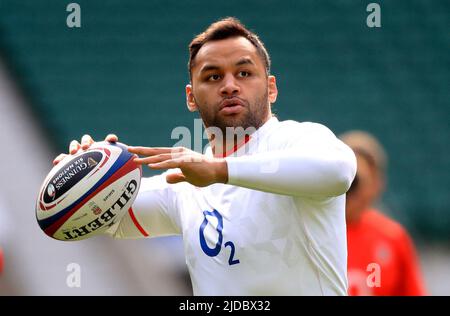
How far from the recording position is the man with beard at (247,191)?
288cm

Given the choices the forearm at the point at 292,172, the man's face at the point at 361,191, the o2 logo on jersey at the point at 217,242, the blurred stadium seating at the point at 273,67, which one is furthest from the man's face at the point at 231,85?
the blurred stadium seating at the point at 273,67

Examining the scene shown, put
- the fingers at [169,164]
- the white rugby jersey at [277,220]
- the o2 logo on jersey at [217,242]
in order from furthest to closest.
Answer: the o2 logo on jersey at [217,242] → the white rugby jersey at [277,220] → the fingers at [169,164]

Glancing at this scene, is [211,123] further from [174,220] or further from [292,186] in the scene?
[292,186]

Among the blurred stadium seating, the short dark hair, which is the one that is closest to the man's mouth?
the short dark hair

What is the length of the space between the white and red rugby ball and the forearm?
0.69 meters

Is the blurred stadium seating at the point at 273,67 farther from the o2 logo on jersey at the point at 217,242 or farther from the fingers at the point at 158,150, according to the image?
the fingers at the point at 158,150

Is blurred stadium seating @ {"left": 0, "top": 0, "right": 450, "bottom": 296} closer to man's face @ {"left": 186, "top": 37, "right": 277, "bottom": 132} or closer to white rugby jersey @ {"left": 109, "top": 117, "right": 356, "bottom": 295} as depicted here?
man's face @ {"left": 186, "top": 37, "right": 277, "bottom": 132}

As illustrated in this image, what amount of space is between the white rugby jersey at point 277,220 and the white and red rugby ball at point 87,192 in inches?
12.8

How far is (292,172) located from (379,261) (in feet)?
8.90

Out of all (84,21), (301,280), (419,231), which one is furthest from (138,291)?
(301,280)

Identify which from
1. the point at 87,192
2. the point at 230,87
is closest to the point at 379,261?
the point at 230,87

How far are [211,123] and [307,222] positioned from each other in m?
0.68

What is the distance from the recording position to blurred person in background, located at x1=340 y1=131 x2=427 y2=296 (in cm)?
521
